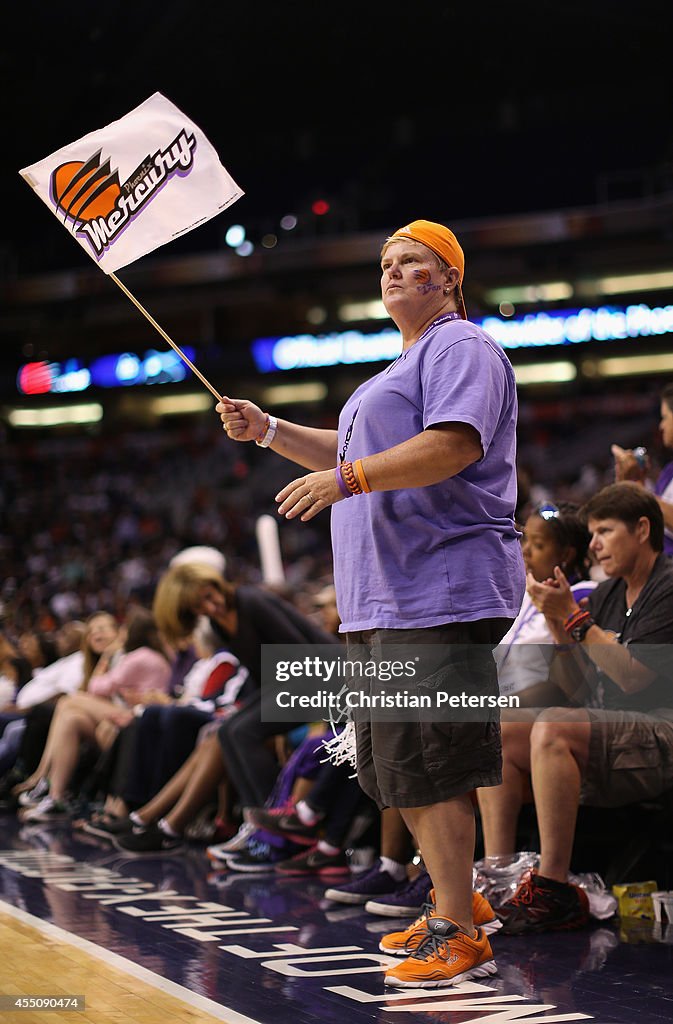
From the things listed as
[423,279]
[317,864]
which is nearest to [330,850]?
[317,864]

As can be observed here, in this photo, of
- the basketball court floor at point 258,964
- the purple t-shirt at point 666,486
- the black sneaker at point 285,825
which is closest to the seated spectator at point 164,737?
the black sneaker at point 285,825

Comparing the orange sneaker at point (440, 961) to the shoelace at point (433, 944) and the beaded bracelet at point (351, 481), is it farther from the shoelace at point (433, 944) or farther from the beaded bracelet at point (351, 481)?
the beaded bracelet at point (351, 481)

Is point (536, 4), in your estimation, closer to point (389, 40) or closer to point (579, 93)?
point (389, 40)

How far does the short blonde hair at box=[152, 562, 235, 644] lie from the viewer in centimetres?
444

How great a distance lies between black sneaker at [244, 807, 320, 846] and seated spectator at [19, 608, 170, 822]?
1508 millimetres

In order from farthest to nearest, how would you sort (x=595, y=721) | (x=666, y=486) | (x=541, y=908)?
(x=666, y=486) < (x=595, y=721) < (x=541, y=908)

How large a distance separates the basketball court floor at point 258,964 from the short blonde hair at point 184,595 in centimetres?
99

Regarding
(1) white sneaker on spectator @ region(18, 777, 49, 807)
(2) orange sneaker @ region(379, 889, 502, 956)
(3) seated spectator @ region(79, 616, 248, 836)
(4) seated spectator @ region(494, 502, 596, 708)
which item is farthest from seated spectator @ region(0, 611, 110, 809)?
(2) orange sneaker @ region(379, 889, 502, 956)

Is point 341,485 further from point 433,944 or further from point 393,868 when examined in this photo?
point 393,868

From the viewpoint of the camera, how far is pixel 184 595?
4430mm

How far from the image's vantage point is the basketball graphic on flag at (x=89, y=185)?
303 centimetres

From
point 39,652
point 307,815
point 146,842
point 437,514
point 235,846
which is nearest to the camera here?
point 437,514

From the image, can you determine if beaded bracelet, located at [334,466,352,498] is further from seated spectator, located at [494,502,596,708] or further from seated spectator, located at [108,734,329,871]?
seated spectator, located at [108,734,329,871]

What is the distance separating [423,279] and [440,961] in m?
1.43
